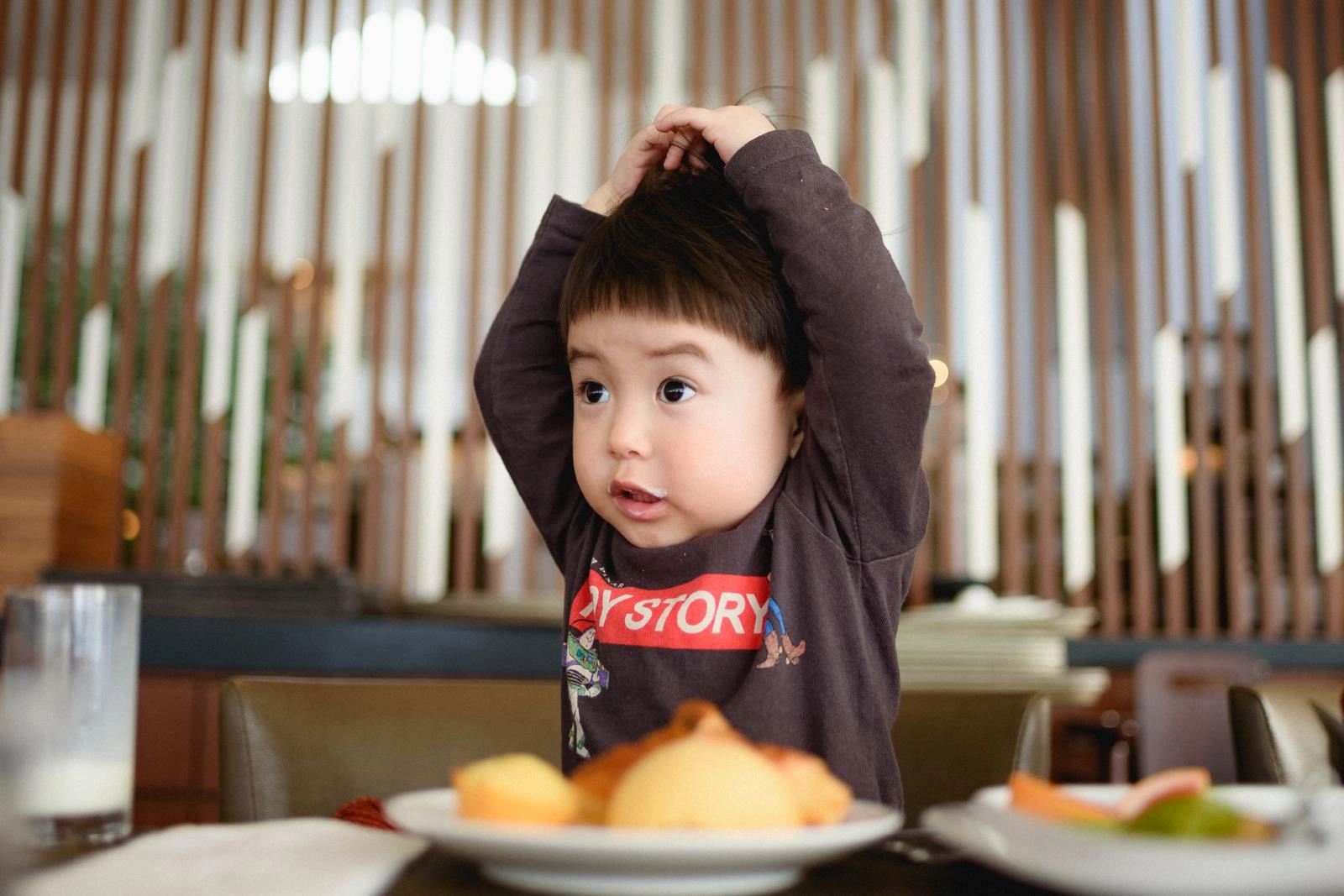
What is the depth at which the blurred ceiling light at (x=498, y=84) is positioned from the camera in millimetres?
2371

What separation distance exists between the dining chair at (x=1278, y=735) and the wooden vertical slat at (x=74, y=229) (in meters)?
2.19

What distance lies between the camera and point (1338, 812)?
0.44 m

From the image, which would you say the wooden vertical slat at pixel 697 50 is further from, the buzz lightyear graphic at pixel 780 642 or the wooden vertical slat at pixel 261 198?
the buzz lightyear graphic at pixel 780 642

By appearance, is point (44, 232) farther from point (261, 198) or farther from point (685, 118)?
point (685, 118)

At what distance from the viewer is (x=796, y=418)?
0.83 m

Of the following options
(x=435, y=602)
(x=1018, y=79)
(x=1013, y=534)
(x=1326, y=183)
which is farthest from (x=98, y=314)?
(x=1326, y=183)

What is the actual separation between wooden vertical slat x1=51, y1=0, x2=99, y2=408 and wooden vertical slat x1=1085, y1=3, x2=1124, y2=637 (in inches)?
79.0

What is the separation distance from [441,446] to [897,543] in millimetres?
1681

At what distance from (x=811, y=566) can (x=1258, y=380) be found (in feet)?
6.17

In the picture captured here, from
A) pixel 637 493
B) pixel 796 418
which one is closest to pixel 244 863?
pixel 637 493

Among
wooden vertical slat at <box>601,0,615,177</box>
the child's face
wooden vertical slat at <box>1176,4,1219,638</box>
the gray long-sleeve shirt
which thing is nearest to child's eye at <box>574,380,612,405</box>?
the child's face

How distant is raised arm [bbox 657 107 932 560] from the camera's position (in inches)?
28.5

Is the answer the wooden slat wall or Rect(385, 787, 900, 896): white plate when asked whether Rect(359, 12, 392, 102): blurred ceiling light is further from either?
Rect(385, 787, 900, 896): white plate

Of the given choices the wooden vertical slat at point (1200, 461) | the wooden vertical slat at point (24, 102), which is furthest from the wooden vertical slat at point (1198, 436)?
the wooden vertical slat at point (24, 102)
